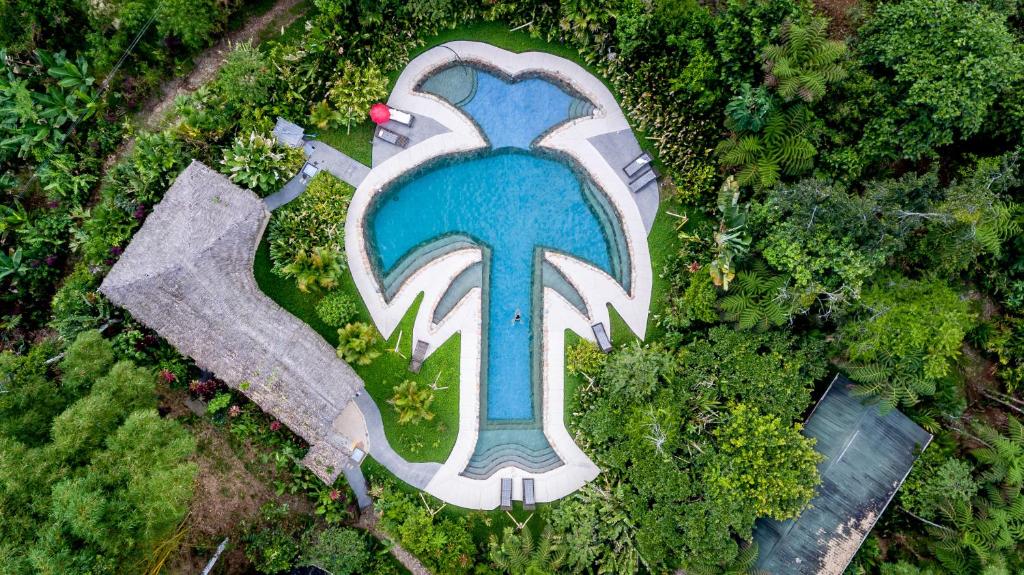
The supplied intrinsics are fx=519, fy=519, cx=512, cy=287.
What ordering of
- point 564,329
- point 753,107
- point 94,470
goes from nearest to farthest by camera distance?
point 94,470
point 753,107
point 564,329

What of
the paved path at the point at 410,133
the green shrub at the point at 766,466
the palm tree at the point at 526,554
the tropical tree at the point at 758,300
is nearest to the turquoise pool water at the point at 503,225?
the paved path at the point at 410,133

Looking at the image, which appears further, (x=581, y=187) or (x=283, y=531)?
(x=581, y=187)

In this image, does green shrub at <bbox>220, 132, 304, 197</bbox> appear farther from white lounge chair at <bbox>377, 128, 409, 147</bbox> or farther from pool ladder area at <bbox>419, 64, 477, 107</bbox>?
pool ladder area at <bbox>419, 64, 477, 107</bbox>

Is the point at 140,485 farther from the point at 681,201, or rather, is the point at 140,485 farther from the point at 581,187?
the point at 681,201

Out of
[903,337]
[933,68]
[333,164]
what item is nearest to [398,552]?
[333,164]

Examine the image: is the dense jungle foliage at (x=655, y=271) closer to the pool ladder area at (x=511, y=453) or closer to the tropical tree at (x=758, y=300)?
the tropical tree at (x=758, y=300)

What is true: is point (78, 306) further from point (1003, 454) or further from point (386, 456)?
point (1003, 454)

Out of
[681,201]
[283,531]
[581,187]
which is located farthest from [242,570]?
[681,201]
